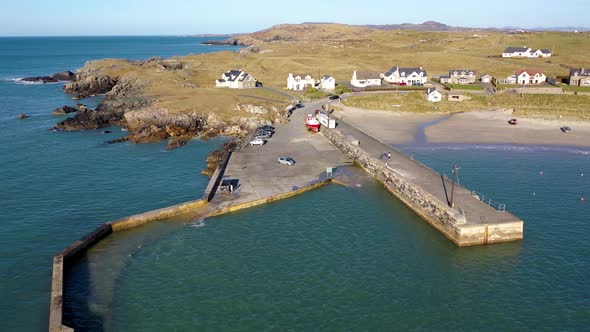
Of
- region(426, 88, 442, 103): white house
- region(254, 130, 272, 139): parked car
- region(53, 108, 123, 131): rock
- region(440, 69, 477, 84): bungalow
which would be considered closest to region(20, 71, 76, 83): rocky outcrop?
region(53, 108, 123, 131): rock

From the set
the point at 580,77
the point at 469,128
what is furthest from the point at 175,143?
the point at 580,77

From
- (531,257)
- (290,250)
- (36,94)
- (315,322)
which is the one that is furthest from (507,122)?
(36,94)

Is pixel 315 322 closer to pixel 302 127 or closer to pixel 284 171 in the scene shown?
pixel 284 171

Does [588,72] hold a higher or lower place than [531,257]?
higher

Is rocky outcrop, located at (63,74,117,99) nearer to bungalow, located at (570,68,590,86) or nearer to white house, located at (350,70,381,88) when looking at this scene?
white house, located at (350,70,381,88)

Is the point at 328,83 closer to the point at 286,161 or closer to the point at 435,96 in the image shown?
the point at 435,96
